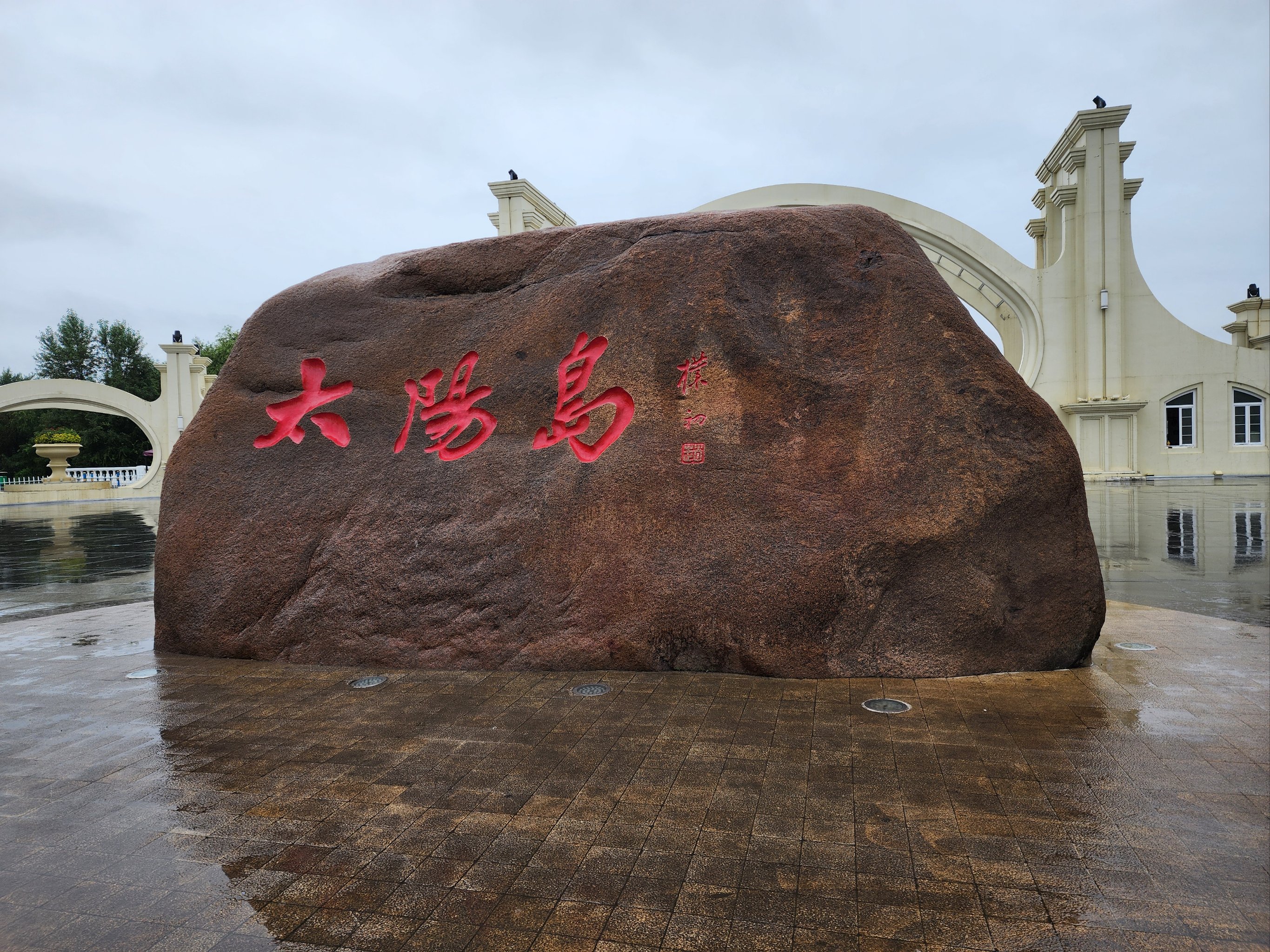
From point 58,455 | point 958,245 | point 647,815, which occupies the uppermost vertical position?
point 958,245

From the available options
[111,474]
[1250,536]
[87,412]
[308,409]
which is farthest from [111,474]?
[1250,536]

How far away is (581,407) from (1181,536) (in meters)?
8.92

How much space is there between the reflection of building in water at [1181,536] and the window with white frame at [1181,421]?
9.73 meters

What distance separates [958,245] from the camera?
22188 mm

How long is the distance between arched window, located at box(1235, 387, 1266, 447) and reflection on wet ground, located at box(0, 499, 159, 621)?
24947 millimetres

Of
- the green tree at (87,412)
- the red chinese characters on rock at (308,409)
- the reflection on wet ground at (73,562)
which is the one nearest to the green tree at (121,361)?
the green tree at (87,412)

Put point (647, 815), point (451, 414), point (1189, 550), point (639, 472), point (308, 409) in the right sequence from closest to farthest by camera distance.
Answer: point (647, 815) < point (639, 472) < point (451, 414) < point (308, 409) < point (1189, 550)

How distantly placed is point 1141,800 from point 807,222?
3202 mm

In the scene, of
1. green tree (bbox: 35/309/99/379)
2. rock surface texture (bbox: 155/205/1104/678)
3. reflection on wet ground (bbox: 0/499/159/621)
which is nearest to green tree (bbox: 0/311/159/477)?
green tree (bbox: 35/309/99/379)

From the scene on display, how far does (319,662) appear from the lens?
15.5ft

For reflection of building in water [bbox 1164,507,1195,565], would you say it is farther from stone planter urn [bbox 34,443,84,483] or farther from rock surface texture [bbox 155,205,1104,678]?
stone planter urn [bbox 34,443,84,483]

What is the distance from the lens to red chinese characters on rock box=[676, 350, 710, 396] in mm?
4559

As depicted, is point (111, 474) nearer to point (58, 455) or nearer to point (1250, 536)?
point (58, 455)

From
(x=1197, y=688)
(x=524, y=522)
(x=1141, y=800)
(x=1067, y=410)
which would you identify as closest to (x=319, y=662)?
(x=524, y=522)
